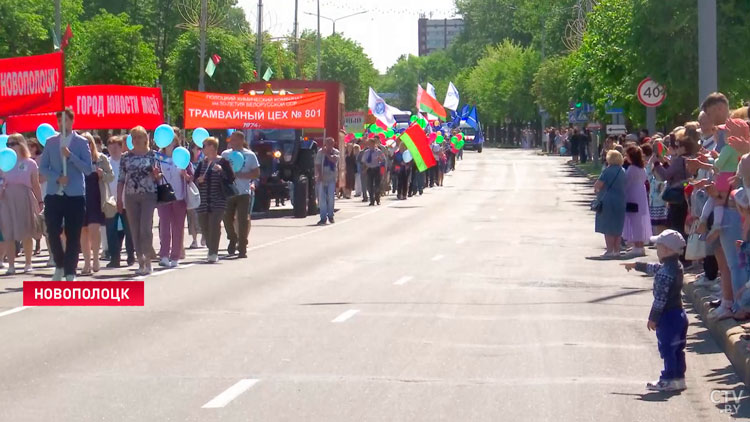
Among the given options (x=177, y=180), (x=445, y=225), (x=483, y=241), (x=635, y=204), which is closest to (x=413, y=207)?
(x=445, y=225)

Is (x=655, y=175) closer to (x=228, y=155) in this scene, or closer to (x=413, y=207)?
(x=228, y=155)

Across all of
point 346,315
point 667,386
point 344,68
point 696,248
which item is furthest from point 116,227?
point 344,68

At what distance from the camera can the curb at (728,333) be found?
10.3 metres

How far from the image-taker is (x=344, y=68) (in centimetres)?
12875

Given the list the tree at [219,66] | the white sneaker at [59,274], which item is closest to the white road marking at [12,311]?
the white sneaker at [59,274]

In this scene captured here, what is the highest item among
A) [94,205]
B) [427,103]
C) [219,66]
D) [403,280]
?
[219,66]

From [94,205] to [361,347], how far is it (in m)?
7.56

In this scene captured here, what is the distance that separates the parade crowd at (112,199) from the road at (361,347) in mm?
553

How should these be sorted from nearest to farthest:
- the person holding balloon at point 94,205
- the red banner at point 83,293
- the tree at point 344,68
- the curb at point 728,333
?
the curb at point 728,333, the red banner at point 83,293, the person holding balloon at point 94,205, the tree at point 344,68

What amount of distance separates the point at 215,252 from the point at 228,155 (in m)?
1.78

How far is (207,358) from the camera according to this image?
11.1m

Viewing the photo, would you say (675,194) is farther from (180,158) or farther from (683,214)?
(180,158)

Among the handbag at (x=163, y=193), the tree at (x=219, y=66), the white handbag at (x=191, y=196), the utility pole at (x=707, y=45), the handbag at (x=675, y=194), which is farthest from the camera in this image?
the tree at (x=219, y=66)

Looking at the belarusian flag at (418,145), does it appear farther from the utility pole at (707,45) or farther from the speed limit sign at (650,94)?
the utility pole at (707,45)
